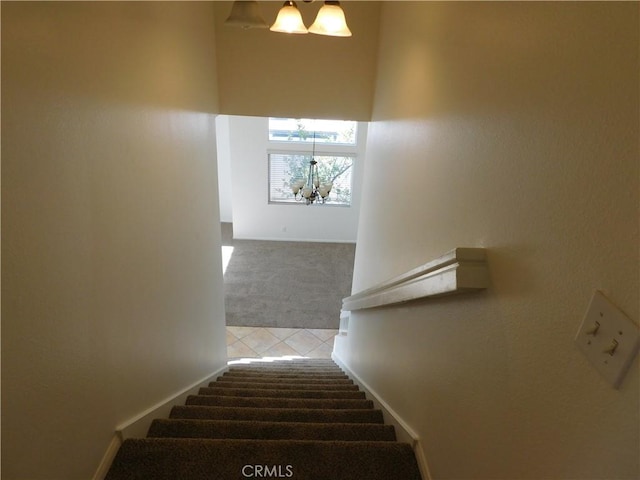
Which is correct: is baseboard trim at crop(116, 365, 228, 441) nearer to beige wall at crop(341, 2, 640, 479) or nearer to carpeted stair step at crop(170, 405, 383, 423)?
carpeted stair step at crop(170, 405, 383, 423)

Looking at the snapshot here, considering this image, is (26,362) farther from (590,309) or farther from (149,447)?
(590,309)

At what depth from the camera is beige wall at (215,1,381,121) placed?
3.40 meters

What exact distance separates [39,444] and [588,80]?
1467mm

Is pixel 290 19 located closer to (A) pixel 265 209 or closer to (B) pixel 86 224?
(B) pixel 86 224

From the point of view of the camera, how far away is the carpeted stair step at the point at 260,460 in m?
1.48

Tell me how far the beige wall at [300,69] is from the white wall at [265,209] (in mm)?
4438

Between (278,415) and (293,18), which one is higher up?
(293,18)

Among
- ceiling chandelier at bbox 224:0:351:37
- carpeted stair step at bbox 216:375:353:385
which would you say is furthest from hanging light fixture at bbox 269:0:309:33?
carpeted stair step at bbox 216:375:353:385

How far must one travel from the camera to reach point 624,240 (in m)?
0.63

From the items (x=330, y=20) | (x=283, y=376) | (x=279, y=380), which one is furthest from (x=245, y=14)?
(x=283, y=376)

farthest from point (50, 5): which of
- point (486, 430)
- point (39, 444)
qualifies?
point (486, 430)

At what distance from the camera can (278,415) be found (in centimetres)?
212

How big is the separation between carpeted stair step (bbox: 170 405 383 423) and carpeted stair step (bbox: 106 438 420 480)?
0.51 metres

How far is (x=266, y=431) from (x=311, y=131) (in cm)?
693
